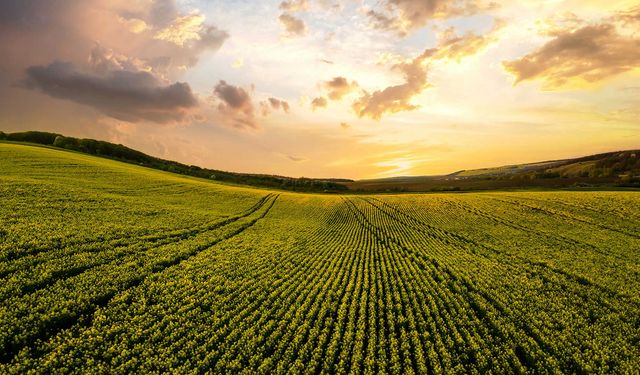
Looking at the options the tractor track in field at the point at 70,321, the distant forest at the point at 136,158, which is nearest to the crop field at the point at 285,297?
the tractor track in field at the point at 70,321

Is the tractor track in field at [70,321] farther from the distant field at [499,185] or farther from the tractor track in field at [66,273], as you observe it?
the distant field at [499,185]

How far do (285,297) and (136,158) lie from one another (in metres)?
154

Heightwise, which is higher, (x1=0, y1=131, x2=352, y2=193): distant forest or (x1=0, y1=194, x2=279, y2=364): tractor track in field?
(x1=0, y1=131, x2=352, y2=193): distant forest

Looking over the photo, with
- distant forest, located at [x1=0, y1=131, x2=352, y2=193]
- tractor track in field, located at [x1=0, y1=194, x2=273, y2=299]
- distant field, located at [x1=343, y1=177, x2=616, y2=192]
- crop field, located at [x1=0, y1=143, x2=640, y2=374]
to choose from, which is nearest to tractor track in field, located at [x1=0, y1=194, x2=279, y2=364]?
crop field, located at [x1=0, y1=143, x2=640, y2=374]

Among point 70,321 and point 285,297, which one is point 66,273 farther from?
point 285,297

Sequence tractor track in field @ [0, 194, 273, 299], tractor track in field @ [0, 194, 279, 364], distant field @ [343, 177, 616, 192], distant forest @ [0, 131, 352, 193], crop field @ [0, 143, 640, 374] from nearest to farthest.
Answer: tractor track in field @ [0, 194, 279, 364] < crop field @ [0, 143, 640, 374] < tractor track in field @ [0, 194, 273, 299] < distant field @ [343, 177, 616, 192] < distant forest @ [0, 131, 352, 193]

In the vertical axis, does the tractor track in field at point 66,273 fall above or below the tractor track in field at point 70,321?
above

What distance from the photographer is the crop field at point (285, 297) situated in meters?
10.8

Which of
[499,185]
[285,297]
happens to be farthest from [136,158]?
[499,185]

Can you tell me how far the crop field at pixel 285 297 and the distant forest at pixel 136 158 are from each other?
303 feet

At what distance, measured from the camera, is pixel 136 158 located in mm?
129875

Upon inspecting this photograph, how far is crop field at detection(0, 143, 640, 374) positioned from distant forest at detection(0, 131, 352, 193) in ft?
303

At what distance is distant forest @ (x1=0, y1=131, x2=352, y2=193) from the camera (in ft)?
342

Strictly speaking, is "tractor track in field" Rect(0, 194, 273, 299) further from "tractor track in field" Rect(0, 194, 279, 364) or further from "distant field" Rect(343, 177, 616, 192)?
"distant field" Rect(343, 177, 616, 192)
